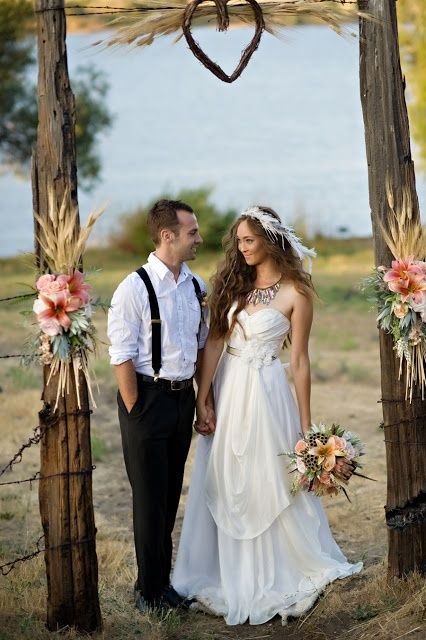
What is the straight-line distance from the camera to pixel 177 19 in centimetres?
544

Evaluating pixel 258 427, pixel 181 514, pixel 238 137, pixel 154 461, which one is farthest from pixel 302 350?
pixel 238 137

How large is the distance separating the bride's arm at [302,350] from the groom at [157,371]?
49 cm

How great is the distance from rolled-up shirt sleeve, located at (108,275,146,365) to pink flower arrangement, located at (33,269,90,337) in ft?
1.35

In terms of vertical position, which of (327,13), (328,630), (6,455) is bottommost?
(328,630)

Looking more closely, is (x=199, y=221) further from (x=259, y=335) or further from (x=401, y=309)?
(x=401, y=309)

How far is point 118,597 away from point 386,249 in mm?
2311

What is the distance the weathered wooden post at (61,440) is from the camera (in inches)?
198

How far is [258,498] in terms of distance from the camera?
226 inches

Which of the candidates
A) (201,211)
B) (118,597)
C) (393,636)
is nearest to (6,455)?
(118,597)

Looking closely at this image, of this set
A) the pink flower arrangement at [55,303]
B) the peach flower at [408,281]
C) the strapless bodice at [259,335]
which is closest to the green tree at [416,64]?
the strapless bodice at [259,335]

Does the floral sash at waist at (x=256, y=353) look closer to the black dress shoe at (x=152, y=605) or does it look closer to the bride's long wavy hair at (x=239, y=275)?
the bride's long wavy hair at (x=239, y=275)

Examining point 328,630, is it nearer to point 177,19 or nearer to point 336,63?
point 177,19

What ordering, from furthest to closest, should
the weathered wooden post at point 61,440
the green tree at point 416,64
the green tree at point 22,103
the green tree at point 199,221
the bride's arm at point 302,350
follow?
the green tree at point 199,221, the green tree at point 22,103, the green tree at point 416,64, the bride's arm at point 302,350, the weathered wooden post at point 61,440

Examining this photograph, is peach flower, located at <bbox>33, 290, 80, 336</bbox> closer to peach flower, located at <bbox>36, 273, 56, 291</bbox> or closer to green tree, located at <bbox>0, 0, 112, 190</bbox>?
peach flower, located at <bbox>36, 273, 56, 291</bbox>
